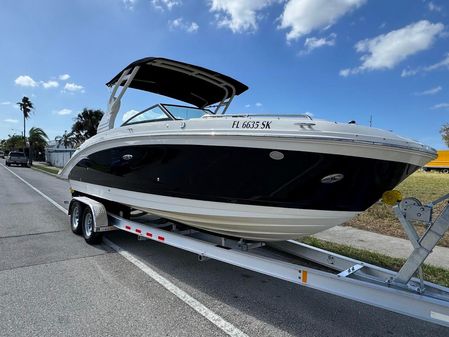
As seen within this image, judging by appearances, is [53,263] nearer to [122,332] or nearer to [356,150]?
[122,332]

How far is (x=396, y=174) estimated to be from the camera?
3447 millimetres

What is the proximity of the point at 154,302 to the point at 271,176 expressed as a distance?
1846 millimetres

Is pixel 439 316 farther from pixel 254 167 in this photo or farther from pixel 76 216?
pixel 76 216

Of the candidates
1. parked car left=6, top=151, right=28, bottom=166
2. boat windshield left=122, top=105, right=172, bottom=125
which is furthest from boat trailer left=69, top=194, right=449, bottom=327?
parked car left=6, top=151, right=28, bottom=166

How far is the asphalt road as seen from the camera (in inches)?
130

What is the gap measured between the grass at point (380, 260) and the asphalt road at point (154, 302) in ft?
3.99

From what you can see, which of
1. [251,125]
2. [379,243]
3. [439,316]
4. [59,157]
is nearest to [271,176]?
[251,125]

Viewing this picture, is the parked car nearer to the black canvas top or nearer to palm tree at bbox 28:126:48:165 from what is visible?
palm tree at bbox 28:126:48:165

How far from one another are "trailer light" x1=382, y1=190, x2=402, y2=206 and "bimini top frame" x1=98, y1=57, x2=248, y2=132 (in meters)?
3.61

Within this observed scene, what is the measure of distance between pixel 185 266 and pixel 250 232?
1.44 metres

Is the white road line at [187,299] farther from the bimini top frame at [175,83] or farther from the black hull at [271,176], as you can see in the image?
the bimini top frame at [175,83]

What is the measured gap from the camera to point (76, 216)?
22.7 ft

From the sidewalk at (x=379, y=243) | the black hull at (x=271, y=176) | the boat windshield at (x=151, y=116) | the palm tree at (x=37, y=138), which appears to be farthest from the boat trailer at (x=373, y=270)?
the palm tree at (x=37, y=138)

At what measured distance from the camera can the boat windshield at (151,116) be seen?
195 inches
